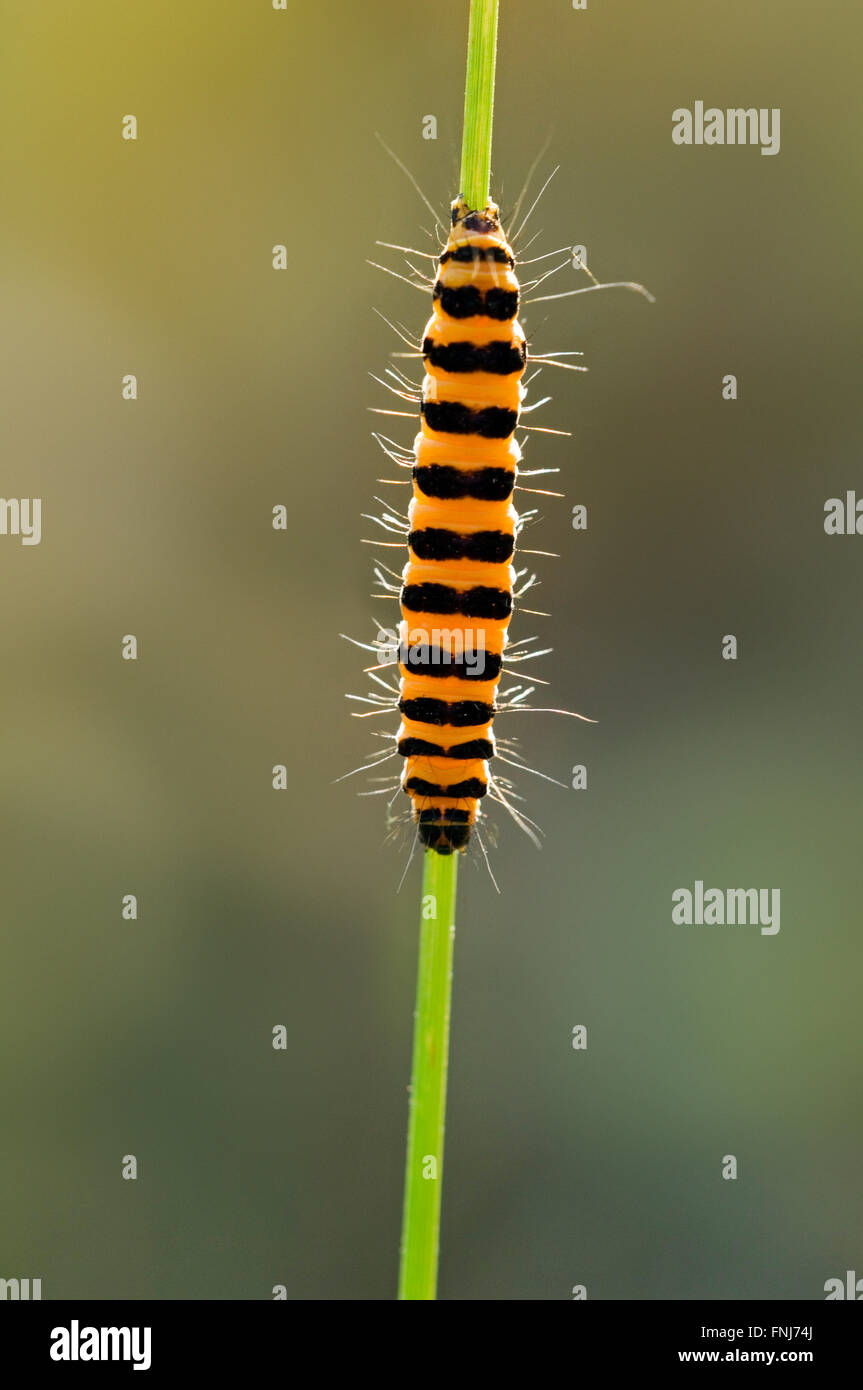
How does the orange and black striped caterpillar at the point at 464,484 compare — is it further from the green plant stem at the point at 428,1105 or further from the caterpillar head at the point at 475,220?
the green plant stem at the point at 428,1105

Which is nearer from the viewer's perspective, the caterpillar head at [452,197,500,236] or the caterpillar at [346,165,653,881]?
the caterpillar at [346,165,653,881]

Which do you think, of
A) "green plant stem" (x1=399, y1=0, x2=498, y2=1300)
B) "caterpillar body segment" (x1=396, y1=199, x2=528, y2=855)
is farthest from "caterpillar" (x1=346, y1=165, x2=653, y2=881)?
"green plant stem" (x1=399, y1=0, x2=498, y2=1300)

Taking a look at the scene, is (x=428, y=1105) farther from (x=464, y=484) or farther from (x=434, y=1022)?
(x=464, y=484)

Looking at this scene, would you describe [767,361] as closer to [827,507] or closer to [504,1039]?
[827,507]

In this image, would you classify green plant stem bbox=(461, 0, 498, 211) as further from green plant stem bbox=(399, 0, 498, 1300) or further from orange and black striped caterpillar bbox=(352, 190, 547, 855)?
orange and black striped caterpillar bbox=(352, 190, 547, 855)

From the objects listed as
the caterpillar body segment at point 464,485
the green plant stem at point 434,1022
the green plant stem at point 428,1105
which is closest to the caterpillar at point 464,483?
the caterpillar body segment at point 464,485
